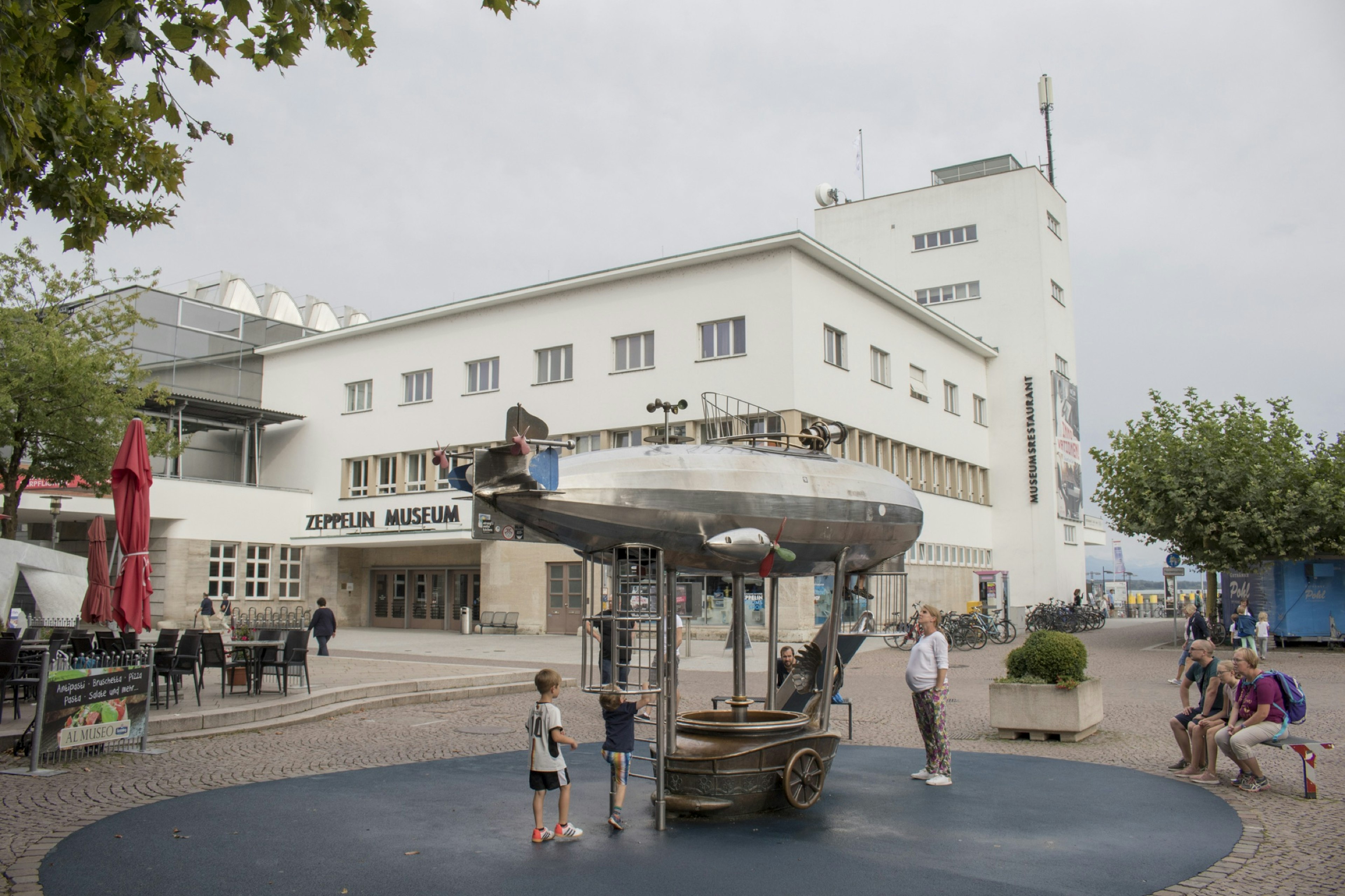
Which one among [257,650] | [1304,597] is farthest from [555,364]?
[1304,597]

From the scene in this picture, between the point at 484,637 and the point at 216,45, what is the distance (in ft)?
91.3

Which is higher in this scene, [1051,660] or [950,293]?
[950,293]

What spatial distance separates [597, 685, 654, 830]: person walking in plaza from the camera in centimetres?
764

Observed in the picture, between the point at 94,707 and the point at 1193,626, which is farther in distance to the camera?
the point at 1193,626

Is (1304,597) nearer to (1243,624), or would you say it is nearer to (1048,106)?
(1243,624)

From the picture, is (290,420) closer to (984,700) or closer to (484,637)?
(484,637)

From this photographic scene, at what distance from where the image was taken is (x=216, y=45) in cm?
741

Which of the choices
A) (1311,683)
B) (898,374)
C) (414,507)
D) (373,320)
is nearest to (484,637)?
(414,507)

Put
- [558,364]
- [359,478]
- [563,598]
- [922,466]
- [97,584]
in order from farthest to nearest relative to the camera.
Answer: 1. [359,478]
2. [922,466]
3. [558,364]
4. [563,598]
5. [97,584]

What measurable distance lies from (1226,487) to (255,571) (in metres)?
32.9

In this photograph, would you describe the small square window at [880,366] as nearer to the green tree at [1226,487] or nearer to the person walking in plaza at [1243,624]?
the green tree at [1226,487]

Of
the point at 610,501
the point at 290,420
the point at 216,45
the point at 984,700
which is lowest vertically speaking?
the point at 984,700

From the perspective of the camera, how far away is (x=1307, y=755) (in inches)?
348

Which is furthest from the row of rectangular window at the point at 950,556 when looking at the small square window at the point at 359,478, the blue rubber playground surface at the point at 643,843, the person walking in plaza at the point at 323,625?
the blue rubber playground surface at the point at 643,843
